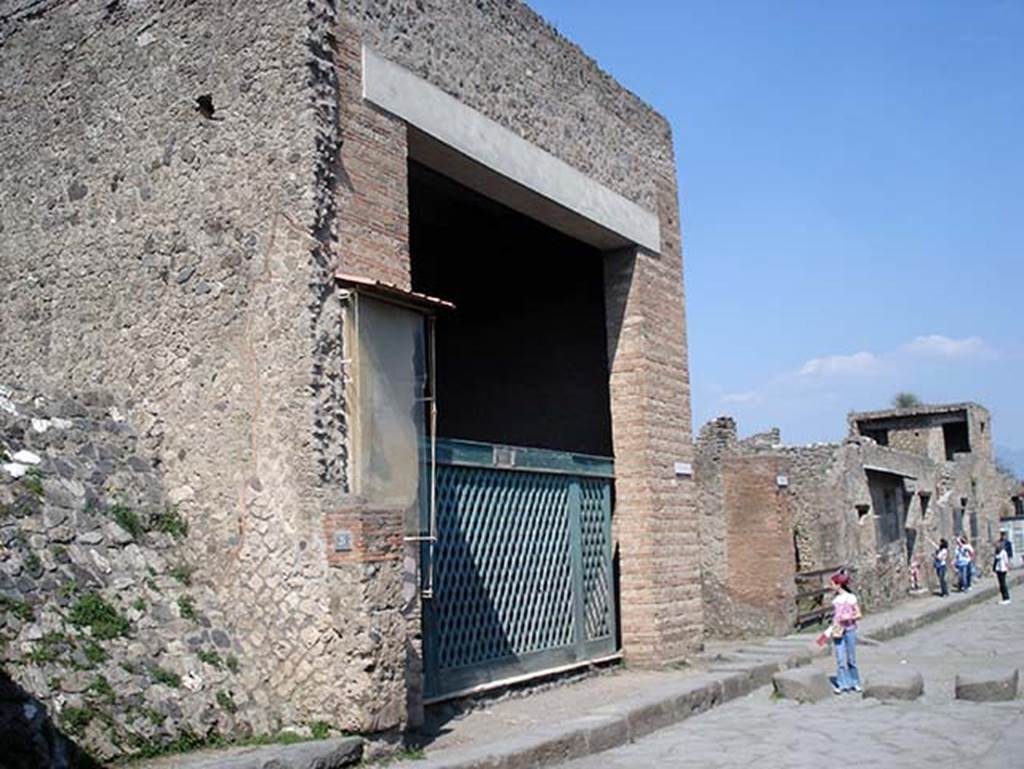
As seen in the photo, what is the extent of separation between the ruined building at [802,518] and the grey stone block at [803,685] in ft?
16.6

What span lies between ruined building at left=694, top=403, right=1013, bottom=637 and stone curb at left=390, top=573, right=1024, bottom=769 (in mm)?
1757

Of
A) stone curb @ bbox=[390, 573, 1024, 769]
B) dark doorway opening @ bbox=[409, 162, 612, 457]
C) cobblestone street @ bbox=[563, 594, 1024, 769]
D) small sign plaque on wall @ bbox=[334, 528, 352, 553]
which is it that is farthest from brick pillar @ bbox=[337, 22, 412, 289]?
dark doorway opening @ bbox=[409, 162, 612, 457]

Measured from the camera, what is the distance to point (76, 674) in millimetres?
5504

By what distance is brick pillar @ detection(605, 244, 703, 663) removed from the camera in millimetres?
10422

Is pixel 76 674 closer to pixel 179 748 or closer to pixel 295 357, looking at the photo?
pixel 179 748

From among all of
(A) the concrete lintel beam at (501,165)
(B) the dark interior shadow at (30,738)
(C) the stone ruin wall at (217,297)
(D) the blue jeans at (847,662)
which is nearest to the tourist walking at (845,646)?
(D) the blue jeans at (847,662)

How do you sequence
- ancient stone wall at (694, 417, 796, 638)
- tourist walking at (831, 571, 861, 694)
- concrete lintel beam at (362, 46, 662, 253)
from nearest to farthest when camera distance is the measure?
concrete lintel beam at (362, 46, 662, 253) → tourist walking at (831, 571, 861, 694) → ancient stone wall at (694, 417, 796, 638)

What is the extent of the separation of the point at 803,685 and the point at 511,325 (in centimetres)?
532

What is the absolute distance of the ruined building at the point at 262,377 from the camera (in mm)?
6203

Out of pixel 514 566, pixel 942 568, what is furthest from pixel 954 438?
pixel 514 566

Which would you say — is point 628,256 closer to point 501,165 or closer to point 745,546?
point 501,165

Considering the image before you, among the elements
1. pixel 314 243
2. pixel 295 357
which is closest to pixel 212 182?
pixel 314 243

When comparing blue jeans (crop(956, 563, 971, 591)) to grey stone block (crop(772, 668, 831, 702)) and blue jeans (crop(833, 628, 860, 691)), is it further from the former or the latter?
grey stone block (crop(772, 668, 831, 702))

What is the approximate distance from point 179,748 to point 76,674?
65 centimetres
